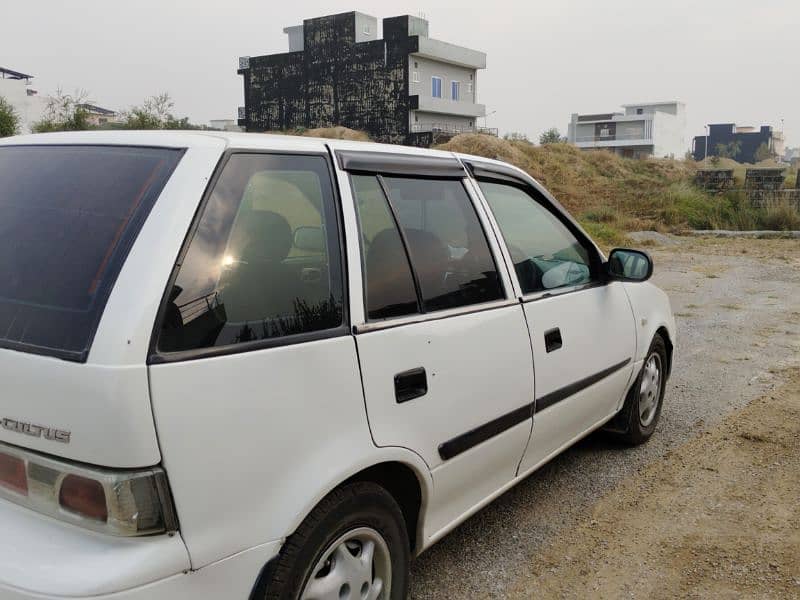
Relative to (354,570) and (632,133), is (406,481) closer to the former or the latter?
(354,570)

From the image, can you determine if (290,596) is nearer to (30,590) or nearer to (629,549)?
(30,590)

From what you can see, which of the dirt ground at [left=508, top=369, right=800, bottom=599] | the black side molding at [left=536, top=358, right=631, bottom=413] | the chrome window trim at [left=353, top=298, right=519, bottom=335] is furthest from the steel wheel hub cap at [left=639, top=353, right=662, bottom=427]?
the chrome window trim at [left=353, top=298, right=519, bottom=335]

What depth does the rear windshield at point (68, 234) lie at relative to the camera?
175cm

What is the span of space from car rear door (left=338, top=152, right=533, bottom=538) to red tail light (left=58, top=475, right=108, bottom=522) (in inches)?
31.9

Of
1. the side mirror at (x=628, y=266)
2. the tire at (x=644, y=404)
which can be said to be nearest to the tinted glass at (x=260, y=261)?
the side mirror at (x=628, y=266)

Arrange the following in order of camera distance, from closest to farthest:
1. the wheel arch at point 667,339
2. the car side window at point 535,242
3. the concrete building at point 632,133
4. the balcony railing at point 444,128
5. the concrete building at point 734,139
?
the car side window at point 535,242, the wheel arch at point 667,339, the balcony railing at point 444,128, the concrete building at point 632,133, the concrete building at point 734,139

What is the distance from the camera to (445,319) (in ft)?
8.54

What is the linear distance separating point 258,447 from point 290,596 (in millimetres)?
434

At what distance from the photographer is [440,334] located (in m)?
2.54

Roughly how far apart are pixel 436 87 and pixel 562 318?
61571 millimetres

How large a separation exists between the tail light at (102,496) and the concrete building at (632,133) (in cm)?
→ 9424

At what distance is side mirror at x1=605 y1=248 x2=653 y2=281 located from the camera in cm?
377

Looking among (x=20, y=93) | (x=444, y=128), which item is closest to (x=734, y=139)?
(x=444, y=128)

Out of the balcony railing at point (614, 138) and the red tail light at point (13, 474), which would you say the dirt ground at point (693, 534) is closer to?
the red tail light at point (13, 474)
